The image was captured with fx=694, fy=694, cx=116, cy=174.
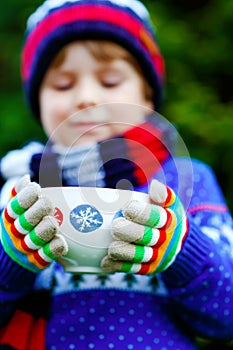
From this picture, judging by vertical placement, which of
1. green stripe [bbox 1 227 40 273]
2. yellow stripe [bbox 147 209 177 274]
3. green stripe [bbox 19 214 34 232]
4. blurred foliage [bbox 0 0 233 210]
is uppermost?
green stripe [bbox 19 214 34 232]

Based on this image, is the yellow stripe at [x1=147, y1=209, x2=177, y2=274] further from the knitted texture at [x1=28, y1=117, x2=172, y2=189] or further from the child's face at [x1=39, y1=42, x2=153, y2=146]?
the child's face at [x1=39, y1=42, x2=153, y2=146]

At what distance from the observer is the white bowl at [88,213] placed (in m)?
0.97

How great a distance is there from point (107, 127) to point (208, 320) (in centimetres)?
39

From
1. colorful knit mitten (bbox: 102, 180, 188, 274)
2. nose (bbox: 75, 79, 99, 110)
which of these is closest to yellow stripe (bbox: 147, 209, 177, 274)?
colorful knit mitten (bbox: 102, 180, 188, 274)

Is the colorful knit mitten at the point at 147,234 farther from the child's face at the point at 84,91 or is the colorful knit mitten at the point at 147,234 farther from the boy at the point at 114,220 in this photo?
the child's face at the point at 84,91

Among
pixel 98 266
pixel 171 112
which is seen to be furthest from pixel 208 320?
pixel 171 112

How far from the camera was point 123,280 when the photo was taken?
120 cm

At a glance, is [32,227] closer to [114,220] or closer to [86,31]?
[114,220]

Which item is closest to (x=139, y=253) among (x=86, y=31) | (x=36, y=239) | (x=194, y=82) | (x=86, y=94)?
(x=36, y=239)

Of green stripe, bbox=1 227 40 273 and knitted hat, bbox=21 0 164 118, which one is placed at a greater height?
knitted hat, bbox=21 0 164 118

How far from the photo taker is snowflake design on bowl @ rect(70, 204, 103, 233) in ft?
3.17

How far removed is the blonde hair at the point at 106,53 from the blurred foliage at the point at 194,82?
55 centimetres

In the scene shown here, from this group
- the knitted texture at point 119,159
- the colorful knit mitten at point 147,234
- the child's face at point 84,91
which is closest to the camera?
the colorful knit mitten at point 147,234

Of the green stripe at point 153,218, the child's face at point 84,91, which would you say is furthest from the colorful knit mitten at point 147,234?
the child's face at point 84,91
